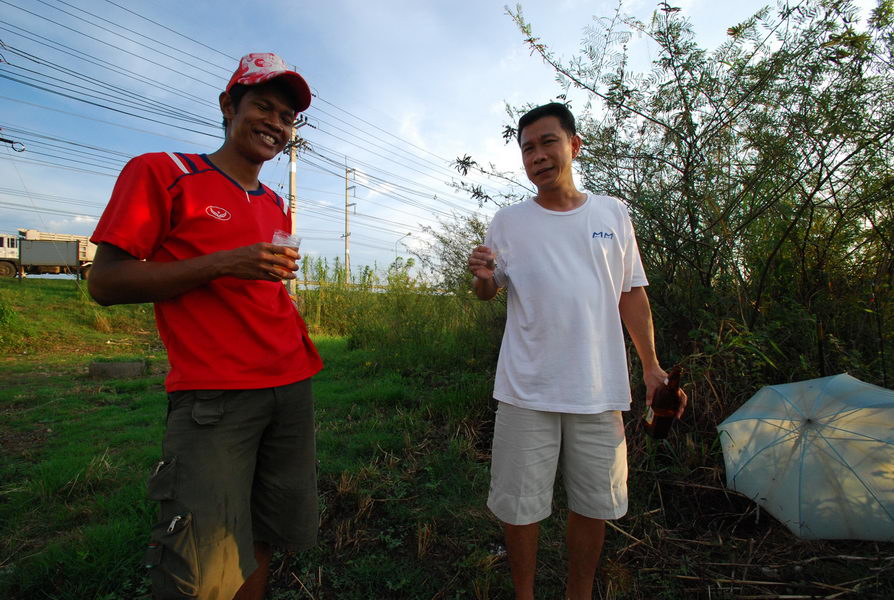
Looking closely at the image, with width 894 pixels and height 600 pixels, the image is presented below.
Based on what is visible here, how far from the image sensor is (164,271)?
1.32 m

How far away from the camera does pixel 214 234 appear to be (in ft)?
4.83

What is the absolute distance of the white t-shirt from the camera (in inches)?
72.6

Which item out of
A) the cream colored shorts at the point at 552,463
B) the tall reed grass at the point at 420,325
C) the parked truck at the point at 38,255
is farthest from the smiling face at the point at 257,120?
the parked truck at the point at 38,255

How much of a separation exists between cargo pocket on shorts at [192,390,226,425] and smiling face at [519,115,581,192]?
1.54 meters

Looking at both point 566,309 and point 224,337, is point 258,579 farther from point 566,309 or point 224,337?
point 566,309

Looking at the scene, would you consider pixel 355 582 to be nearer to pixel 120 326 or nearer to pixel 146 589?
pixel 146 589

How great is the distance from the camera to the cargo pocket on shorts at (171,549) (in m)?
1.27

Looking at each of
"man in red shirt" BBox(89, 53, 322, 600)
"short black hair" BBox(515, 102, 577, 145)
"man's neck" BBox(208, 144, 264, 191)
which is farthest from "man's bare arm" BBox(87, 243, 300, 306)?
"short black hair" BBox(515, 102, 577, 145)

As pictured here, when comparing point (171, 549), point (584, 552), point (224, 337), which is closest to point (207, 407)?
point (224, 337)

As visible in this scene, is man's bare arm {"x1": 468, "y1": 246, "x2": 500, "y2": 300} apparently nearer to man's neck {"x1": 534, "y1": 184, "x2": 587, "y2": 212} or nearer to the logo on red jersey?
man's neck {"x1": 534, "y1": 184, "x2": 587, "y2": 212}

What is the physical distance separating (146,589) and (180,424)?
4.33ft

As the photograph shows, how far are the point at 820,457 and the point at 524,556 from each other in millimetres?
1649

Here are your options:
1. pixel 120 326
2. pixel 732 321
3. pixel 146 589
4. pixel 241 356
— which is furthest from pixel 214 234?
pixel 120 326

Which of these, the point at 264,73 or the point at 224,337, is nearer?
the point at 224,337
